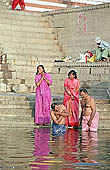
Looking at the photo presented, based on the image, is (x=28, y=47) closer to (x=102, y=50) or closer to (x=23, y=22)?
(x=23, y=22)

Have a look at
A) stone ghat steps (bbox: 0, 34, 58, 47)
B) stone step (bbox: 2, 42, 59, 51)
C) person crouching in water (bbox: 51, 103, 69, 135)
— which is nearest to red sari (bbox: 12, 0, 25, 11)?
stone ghat steps (bbox: 0, 34, 58, 47)

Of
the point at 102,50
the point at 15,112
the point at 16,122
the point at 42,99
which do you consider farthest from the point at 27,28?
the point at 16,122

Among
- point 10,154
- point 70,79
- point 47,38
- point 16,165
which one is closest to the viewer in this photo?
point 16,165

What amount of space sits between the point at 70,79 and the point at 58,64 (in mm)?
5668

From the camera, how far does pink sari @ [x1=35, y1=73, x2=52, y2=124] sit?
1689 centimetres

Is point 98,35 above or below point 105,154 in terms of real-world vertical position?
above

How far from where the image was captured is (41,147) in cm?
1137

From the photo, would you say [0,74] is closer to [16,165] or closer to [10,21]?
[10,21]

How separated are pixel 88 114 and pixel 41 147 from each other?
14.1 ft

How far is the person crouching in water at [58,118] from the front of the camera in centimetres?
1476

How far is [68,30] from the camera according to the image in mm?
24828

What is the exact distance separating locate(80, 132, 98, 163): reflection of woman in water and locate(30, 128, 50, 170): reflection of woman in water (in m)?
0.53

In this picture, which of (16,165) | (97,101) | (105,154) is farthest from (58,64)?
(16,165)

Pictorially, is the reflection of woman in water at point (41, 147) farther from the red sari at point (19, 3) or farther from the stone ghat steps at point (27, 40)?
the red sari at point (19, 3)
